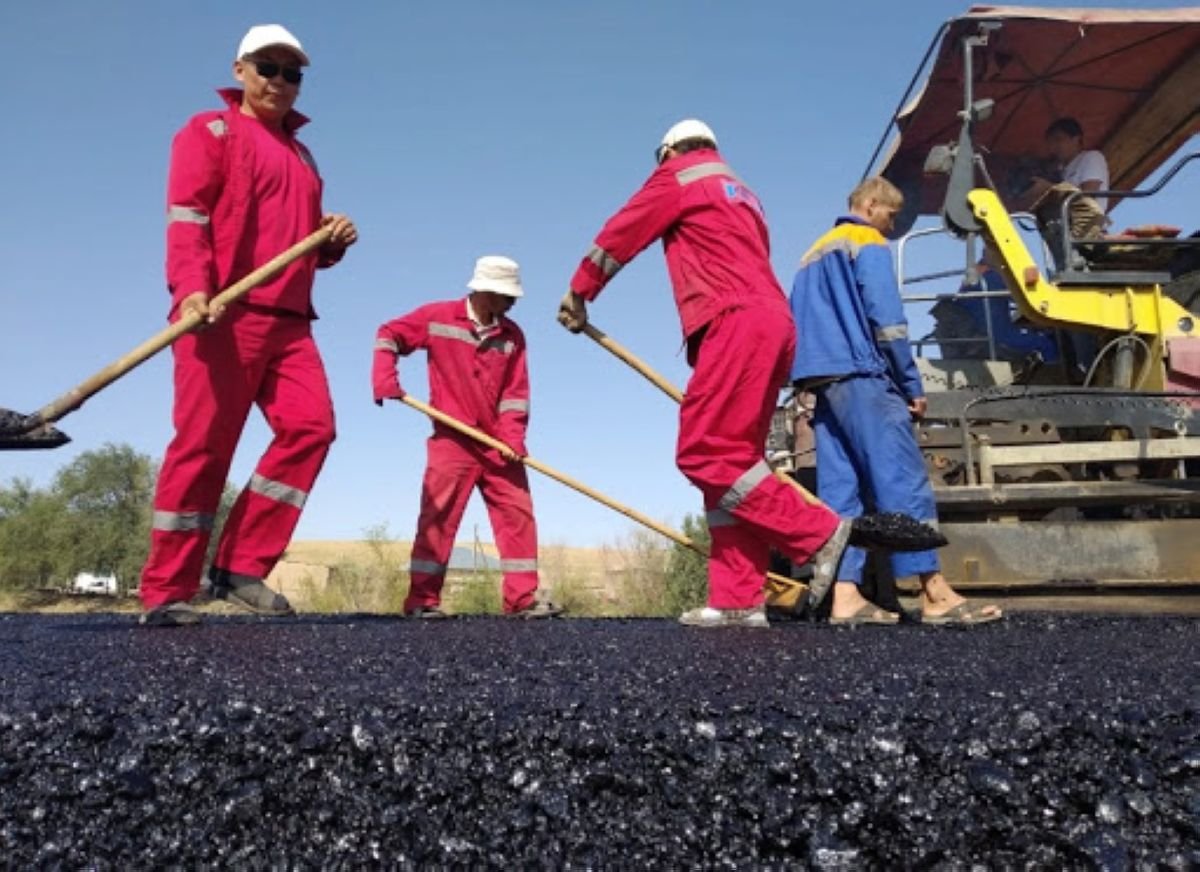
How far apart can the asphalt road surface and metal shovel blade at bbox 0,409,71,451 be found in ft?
6.03

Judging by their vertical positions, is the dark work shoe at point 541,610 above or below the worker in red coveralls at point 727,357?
below

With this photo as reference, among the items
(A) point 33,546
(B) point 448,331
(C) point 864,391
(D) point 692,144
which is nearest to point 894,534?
(C) point 864,391

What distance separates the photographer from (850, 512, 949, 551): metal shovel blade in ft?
9.97

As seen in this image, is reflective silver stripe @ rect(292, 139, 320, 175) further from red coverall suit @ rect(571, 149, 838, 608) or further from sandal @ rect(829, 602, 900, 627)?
sandal @ rect(829, 602, 900, 627)

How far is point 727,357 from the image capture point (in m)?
3.15

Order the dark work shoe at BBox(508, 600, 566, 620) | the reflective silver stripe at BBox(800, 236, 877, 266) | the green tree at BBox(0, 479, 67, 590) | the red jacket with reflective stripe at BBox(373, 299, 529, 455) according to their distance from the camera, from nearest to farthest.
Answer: the reflective silver stripe at BBox(800, 236, 877, 266) → the dark work shoe at BBox(508, 600, 566, 620) → the red jacket with reflective stripe at BBox(373, 299, 529, 455) → the green tree at BBox(0, 479, 67, 590)

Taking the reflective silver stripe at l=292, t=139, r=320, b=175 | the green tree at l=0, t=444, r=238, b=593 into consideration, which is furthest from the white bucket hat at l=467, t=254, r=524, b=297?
the green tree at l=0, t=444, r=238, b=593

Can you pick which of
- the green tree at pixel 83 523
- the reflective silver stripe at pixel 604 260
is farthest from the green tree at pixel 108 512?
the reflective silver stripe at pixel 604 260

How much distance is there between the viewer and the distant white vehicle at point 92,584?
21.0 meters

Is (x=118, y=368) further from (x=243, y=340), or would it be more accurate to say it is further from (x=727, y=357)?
(x=727, y=357)

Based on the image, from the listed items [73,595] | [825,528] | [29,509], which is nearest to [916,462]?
[825,528]

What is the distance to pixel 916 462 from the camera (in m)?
3.58

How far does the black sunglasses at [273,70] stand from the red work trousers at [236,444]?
2.88ft

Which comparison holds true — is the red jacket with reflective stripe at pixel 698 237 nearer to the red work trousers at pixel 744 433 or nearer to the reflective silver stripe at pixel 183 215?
the red work trousers at pixel 744 433
